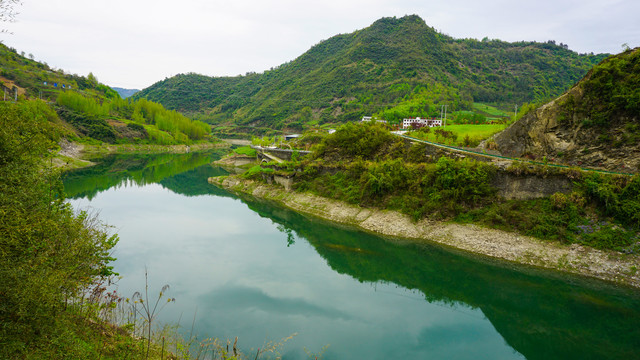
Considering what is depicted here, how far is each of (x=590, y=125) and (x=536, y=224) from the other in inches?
337

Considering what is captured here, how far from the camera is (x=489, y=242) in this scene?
23156 mm

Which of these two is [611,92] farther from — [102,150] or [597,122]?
[102,150]

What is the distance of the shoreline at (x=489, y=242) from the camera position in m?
19.1

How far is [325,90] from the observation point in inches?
4879

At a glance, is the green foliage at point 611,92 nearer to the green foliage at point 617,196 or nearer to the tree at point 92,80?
the green foliage at point 617,196

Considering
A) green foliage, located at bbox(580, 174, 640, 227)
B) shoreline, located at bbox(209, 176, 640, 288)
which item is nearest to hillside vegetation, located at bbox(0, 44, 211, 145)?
shoreline, located at bbox(209, 176, 640, 288)

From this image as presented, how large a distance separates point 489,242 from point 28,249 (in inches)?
956

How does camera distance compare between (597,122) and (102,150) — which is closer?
(597,122)

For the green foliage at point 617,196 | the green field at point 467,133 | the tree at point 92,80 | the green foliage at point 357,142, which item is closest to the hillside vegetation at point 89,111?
the tree at point 92,80

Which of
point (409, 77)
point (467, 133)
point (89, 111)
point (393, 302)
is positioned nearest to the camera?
point (393, 302)

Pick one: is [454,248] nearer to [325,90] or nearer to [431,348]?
[431,348]

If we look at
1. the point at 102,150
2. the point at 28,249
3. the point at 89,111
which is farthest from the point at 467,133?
the point at 89,111

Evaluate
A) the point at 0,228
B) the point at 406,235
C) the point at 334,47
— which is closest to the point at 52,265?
the point at 0,228

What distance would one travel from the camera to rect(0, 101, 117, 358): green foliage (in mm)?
6301
